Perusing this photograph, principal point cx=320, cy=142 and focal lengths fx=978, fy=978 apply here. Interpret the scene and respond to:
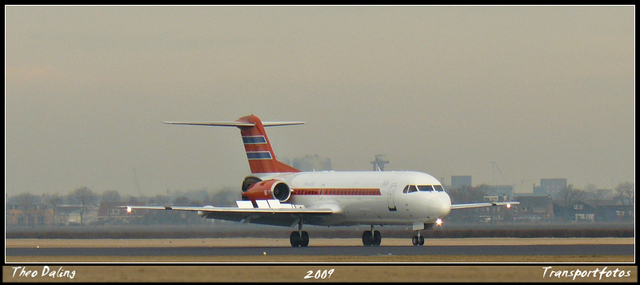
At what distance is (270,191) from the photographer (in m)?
50.4

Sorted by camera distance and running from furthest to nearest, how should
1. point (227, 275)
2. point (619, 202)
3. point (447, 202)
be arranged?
point (619, 202) → point (447, 202) → point (227, 275)

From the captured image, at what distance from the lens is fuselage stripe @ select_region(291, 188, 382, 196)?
47594 millimetres

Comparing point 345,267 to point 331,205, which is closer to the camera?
point 345,267

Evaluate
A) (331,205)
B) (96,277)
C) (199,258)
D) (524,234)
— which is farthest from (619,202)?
(96,277)

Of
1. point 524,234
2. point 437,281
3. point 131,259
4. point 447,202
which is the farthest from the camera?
point 524,234

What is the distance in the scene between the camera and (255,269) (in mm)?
26531

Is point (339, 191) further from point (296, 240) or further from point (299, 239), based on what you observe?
point (296, 240)

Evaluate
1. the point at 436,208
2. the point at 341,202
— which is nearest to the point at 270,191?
the point at 341,202

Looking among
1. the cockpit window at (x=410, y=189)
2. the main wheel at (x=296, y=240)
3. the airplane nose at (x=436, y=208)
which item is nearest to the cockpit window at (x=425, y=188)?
the cockpit window at (x=410, y=189)

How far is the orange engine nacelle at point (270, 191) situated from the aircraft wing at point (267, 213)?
112 centimetres

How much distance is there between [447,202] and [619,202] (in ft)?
327

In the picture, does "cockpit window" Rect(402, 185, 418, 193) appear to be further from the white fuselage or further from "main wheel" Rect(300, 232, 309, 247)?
"main wheel" Rect(300, 232, 309, 247)

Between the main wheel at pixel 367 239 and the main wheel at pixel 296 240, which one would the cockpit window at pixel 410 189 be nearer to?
the main wheel at pixel 367 239

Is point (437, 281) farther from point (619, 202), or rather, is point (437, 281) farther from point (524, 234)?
point (619, 202)
